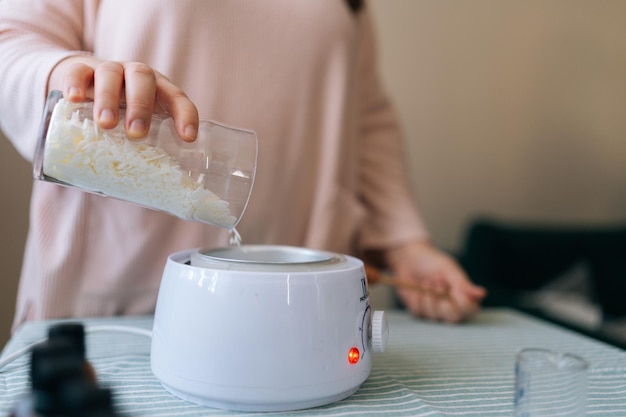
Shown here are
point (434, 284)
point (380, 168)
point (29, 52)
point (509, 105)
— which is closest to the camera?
point (29, 52)

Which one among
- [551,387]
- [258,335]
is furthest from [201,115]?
[551,387]

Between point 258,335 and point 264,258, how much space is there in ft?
0.57

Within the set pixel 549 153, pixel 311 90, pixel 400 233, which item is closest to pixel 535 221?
pixel 549 153

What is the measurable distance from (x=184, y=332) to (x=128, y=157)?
16 centimetres

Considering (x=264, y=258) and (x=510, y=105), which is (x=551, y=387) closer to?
(x=264, y=258)

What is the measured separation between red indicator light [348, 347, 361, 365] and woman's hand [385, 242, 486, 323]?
38 cm

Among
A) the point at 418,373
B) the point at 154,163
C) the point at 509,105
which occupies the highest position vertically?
the point at 509,105

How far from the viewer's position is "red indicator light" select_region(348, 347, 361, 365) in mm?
507

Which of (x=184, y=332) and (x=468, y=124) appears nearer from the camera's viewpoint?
(x=184, y=332)

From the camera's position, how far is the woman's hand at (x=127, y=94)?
47cm

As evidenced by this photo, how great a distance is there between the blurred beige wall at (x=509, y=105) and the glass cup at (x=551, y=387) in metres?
1.50

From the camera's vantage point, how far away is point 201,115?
2.48ft

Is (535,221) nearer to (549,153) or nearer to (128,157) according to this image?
(549,153)

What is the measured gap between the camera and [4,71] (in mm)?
610
